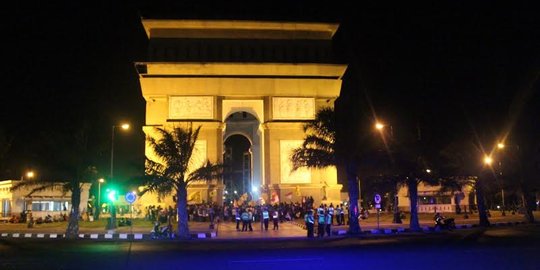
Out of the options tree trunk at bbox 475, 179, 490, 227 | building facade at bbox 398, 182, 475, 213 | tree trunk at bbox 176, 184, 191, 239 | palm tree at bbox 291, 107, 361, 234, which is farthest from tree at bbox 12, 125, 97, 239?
building facade at bbox 398, 182, 475, 213

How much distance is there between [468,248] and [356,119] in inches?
613

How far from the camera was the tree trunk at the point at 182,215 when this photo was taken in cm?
3153

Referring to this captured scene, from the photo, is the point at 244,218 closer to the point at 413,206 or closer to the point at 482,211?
the point at 413,206

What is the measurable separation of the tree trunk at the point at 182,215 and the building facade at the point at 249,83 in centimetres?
2047

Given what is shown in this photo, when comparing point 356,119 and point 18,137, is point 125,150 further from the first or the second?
point 356,119

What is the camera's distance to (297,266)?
50.3 feet

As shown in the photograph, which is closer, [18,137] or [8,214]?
[18,137]

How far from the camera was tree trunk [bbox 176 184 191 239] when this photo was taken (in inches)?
1241

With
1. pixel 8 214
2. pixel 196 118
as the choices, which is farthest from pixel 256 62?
pixel 8 214

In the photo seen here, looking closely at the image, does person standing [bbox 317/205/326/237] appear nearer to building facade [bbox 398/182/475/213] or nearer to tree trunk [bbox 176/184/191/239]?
tree trunk [bbox 176/184/191/239]

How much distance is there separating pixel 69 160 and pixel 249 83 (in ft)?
80.4

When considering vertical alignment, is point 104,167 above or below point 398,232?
above

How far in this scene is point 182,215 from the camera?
3178cm

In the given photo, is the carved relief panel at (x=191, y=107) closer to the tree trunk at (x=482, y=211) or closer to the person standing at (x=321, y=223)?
the person standing at (x=321, y=223)
